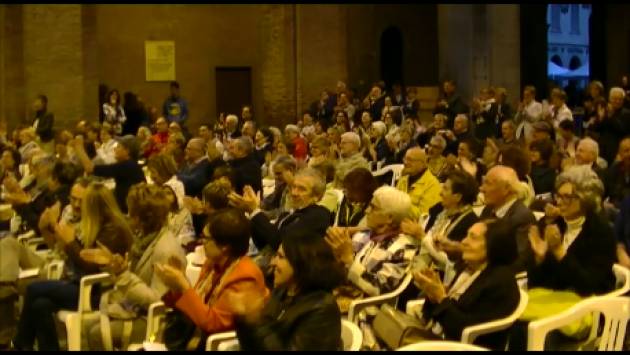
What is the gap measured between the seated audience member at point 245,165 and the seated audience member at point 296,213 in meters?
2.78

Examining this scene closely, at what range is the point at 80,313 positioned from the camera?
18.5 feet

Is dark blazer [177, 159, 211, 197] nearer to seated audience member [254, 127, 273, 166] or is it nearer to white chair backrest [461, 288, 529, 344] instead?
seated audience member [254, 127, 273, 166]

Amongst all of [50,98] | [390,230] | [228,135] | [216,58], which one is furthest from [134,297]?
[216,58]

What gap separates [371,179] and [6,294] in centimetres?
238

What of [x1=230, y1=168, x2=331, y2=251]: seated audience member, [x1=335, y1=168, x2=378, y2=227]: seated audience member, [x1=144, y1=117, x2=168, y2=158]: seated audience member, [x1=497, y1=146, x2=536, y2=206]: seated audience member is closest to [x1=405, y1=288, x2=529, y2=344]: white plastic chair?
[x1=230, y1=168, x2=331, y2=251]: seated audience member

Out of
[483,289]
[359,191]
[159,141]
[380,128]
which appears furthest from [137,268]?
[159,141]

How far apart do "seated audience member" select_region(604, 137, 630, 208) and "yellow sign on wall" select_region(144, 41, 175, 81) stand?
15.4m

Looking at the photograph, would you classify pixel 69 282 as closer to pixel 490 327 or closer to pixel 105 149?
pixel 490 327

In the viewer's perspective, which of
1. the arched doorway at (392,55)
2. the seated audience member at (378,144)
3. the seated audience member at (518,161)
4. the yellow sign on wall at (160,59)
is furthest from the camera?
the arched doorway at (392,55)

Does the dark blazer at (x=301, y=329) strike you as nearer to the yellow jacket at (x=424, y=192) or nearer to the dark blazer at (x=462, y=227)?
the dark blazer at (x=462, y=227)

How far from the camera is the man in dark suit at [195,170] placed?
9.19 meters

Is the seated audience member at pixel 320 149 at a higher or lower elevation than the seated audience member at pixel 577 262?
higher

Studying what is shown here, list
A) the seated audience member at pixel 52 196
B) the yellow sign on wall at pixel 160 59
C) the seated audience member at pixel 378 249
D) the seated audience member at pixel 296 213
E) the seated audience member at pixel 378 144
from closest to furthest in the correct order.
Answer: the seated audience member at pixel 378 249
the seated audience member at pixel 296 213
the seated audience member at pixel 52 196
the seated audience member at pixel 378 144
the yellow sign on wall at pixel 160 59

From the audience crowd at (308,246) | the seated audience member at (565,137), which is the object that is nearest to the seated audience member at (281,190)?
the audience crowd at (308,246)
